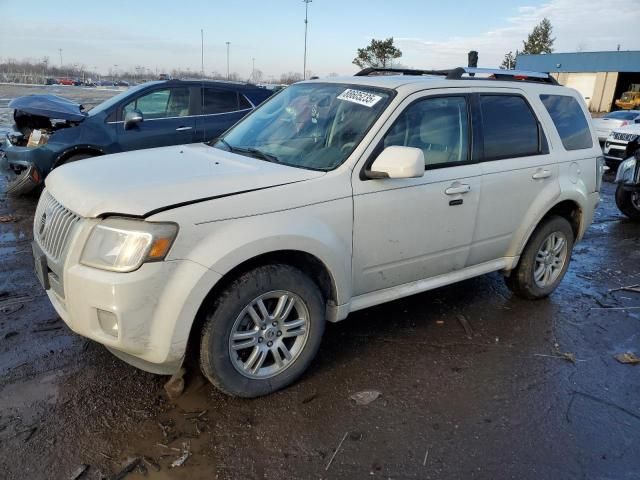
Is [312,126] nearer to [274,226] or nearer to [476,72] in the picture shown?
[274,226]

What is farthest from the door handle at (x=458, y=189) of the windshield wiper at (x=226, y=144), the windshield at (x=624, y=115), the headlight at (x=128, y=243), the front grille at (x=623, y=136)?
the windshield at (x=624, y=115)

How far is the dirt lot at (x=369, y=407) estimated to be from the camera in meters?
2.71

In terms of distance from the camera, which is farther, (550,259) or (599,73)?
(599,73)

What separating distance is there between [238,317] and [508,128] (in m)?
2.70

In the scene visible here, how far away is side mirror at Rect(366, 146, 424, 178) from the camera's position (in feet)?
10.4

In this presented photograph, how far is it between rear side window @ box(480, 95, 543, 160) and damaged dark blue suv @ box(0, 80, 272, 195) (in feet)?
16.2

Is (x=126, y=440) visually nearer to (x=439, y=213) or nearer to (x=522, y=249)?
(x=439, y=213)

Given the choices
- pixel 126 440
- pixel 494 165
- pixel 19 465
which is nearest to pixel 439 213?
pixel 494 165

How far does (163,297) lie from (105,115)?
5823mm

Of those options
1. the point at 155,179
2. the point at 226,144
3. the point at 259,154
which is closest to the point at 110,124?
the point at 226,144

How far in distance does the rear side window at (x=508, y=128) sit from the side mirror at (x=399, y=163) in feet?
3.56

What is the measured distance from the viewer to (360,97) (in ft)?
12.2

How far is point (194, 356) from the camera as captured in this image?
3.17m

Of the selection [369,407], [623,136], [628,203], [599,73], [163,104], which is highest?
[599,73]
